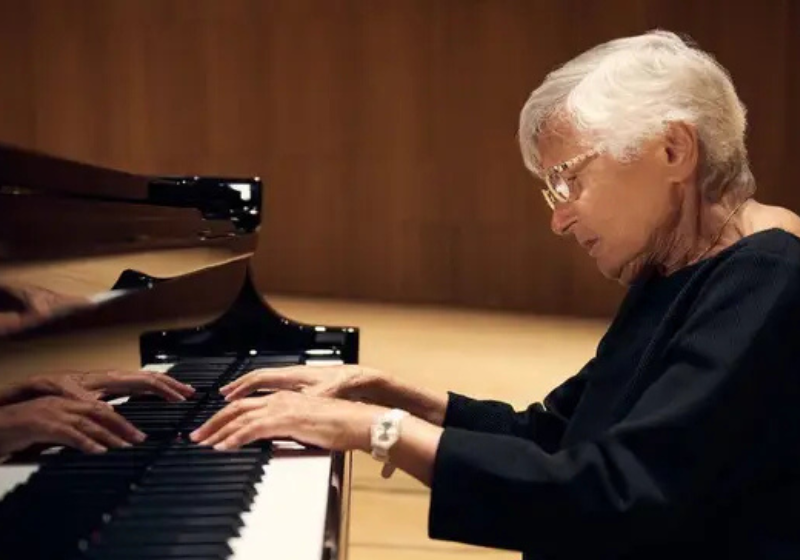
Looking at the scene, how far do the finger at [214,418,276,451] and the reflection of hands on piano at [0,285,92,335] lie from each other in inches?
9.5

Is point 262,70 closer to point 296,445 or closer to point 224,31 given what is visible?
point 224,31

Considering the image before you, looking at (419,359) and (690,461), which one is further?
(419,359)

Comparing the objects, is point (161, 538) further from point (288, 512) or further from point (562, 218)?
point (562, 218)

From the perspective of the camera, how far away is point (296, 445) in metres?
1.39

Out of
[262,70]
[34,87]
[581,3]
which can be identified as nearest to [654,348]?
[581,3]

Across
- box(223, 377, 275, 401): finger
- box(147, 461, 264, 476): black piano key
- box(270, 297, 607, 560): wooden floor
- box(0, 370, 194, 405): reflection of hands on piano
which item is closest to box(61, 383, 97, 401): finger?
box(0, 370, 194, 405): reflection of hands on piano

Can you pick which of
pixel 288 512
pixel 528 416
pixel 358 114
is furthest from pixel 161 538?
pixel 358 114

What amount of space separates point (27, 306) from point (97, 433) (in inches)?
7.8

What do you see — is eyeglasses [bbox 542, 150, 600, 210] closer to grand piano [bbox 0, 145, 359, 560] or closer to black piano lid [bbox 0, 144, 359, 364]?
grand piano [bbox 0, 145, 359, 560]

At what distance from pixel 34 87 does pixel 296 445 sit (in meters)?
7.70

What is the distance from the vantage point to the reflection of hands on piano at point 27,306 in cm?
103

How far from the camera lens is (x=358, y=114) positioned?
308 inches

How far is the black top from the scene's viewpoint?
3.70 ft

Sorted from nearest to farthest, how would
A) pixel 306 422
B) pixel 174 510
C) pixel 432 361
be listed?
pixel 174 510 → pixel 306 422 → pixel 432 361
